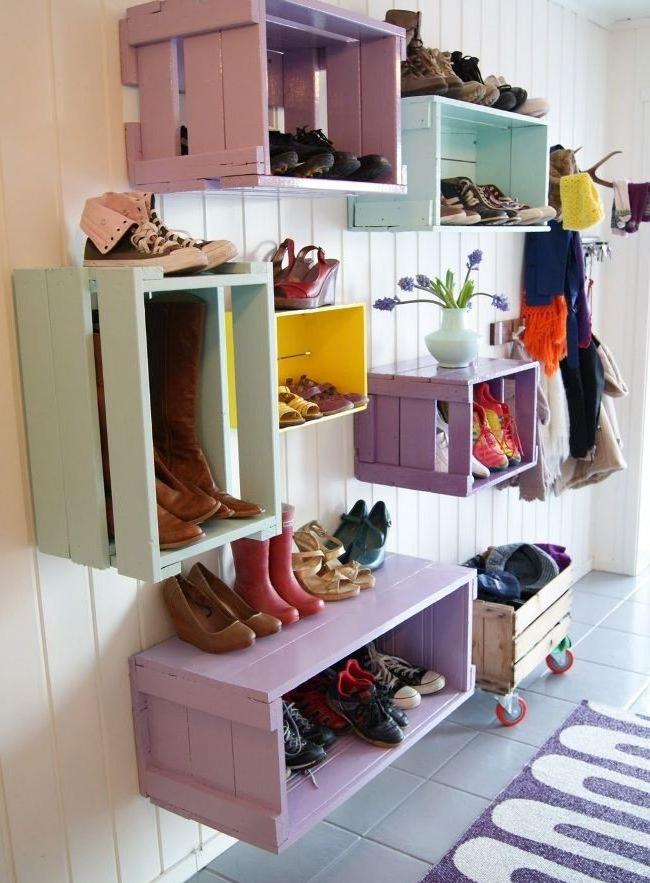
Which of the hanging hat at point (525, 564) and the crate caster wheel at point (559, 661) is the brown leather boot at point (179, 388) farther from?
the crate caster wheel at point (559, 661)

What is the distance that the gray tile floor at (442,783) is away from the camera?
7.83ft

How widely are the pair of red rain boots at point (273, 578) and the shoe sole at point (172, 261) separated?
2.49 ft

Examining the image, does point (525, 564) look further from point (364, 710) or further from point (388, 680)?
point (364, 710)

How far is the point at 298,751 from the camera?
2.21m

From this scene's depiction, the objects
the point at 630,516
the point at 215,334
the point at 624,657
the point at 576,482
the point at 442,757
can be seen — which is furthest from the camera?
→ the point at 630,516

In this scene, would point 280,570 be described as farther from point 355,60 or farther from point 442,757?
point 355,60

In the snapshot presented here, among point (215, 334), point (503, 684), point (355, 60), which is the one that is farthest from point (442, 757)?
point (355, 60)

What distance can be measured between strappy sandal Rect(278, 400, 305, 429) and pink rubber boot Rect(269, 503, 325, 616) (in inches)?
9.5

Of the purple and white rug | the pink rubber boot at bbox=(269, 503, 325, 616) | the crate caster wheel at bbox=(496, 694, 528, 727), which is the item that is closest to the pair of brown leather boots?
the pink rubber boot at bbox=(269, 503, 325, 616)

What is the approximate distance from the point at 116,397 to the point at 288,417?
22.9 inches

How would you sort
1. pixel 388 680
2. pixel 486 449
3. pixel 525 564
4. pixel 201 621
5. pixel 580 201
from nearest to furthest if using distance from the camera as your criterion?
pixel 201 621 → pixel 388 680 → pixel 486 449 → pixel 580 201 → pixel 525 564

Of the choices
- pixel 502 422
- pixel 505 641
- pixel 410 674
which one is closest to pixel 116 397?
pixel 410 674

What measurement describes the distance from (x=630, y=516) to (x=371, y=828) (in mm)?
2536

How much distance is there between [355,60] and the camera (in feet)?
7.39
